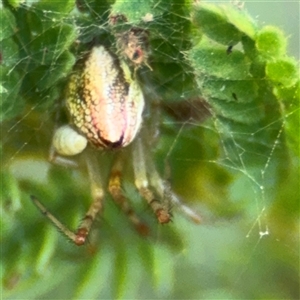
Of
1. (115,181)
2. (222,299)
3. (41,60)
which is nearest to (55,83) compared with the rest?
(41,60)

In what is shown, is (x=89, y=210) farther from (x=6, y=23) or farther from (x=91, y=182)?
(x=6, y=23)

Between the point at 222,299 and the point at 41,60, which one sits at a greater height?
the point at 41,60

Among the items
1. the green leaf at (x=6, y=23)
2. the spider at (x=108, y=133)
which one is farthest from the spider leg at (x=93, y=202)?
the green leaf at (x=6, y=23)

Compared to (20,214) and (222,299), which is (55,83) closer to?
(20,214)

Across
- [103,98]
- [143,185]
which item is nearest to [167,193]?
[143,185]

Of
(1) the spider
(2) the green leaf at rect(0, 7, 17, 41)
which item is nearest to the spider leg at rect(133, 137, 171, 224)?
(1) the spider

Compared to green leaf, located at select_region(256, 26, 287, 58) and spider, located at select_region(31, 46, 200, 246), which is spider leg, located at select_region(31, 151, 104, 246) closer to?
spider, located at select_region(31, 46, 200, 246)
